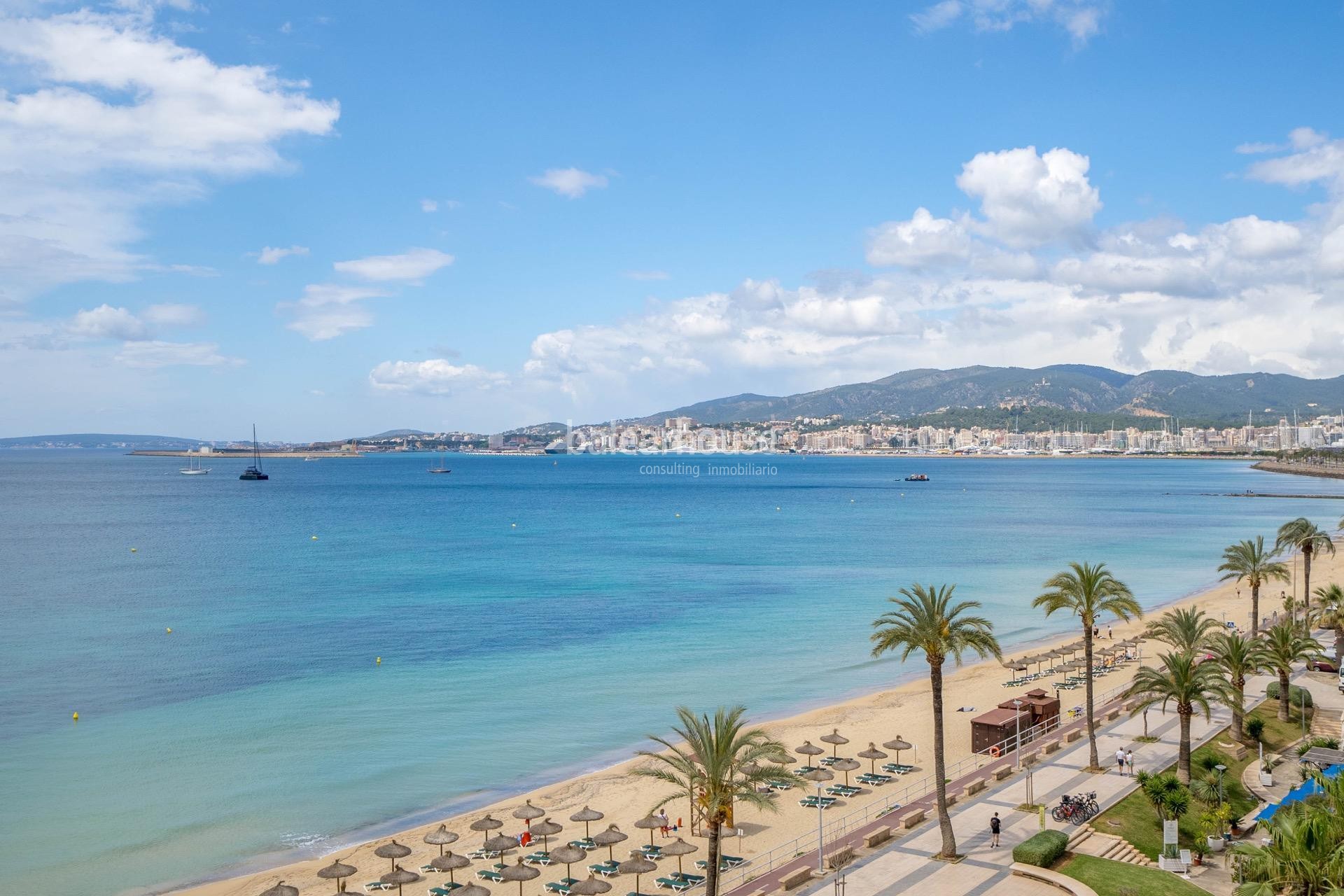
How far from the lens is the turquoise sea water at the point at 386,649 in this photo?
106ft

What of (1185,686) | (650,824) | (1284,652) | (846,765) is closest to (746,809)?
(650,824)

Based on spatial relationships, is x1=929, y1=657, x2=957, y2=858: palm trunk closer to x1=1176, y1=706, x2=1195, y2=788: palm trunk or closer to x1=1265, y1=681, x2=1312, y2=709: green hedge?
x1=1176, y1=706, x2=1195, y2=788: palm trunk

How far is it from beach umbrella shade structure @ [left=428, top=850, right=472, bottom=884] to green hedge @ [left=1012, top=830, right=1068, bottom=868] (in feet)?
49.3

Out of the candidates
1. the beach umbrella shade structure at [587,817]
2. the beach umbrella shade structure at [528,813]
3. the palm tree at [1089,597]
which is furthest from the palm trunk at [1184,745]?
the beach umbrella shade structure at [528,813]

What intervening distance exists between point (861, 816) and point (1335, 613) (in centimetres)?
2891

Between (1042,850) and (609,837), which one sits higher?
(1042,850)

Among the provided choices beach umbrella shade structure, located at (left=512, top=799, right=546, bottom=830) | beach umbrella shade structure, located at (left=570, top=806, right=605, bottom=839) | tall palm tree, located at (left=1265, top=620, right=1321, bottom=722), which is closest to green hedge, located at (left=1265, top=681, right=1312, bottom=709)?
tall palm tree, located at (left=1265, top=620, right=1321, bottom=722)

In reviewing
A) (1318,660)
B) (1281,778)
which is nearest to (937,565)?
(1318,660)

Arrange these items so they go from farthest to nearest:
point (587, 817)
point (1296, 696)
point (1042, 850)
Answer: point (1296, 696) → point (587, 817) → point (1042, 850)

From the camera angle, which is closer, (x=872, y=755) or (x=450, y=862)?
(x=450, y=862)

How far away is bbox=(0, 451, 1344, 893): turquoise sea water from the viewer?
32406 mm

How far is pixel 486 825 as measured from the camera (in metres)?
28.8

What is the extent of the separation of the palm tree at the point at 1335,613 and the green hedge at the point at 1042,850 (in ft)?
90.6

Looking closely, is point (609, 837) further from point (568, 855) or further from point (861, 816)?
point (861, 816)
